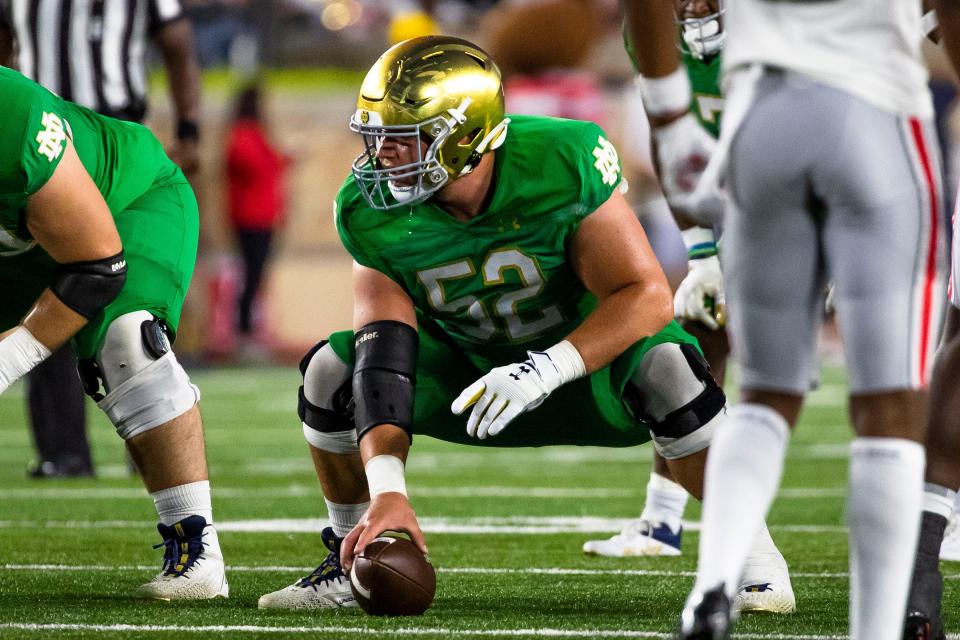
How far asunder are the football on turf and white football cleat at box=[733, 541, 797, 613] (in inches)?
24.1

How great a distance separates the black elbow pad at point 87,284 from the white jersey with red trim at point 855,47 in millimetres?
1503

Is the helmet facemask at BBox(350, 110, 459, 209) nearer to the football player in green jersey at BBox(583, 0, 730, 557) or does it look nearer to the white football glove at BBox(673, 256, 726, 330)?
the football player in green jersey at BBox(583, 0, 730, 557)

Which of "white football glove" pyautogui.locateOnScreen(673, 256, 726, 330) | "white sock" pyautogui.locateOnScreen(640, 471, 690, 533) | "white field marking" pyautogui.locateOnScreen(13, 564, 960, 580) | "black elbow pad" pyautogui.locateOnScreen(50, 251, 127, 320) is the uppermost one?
"black elbow pad" pyautogui.locateOnScreen(50, 251, 127, 320)

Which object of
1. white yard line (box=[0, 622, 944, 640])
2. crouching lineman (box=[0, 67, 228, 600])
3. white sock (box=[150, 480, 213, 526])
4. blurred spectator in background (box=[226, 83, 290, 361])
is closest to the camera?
white yard line (box=[0, 622, 944, 640])

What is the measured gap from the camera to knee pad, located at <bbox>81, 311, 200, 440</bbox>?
138 inches

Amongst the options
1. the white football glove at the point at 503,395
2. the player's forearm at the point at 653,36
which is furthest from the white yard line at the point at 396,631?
the player's forearm at the point at 653,36

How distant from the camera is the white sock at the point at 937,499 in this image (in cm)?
296

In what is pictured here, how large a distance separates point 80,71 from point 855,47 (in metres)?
4.19

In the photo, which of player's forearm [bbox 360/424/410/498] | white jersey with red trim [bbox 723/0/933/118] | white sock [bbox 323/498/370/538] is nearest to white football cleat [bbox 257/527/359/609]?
white sock [bbox 323/498/370/538]

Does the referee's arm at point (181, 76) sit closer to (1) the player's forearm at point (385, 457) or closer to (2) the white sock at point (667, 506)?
(2) the white sock at point (667, 506)

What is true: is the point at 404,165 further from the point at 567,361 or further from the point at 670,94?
the point at 670,94

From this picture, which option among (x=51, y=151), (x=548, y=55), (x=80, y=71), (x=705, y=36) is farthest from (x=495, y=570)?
(x=548, y=55)

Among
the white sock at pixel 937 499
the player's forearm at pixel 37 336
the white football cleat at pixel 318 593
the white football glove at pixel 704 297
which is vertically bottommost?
the white football cleat at pixel 318 593

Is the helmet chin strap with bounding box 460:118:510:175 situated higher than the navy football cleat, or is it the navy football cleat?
the helmet chin strap with bounding box 460:118:510:175
